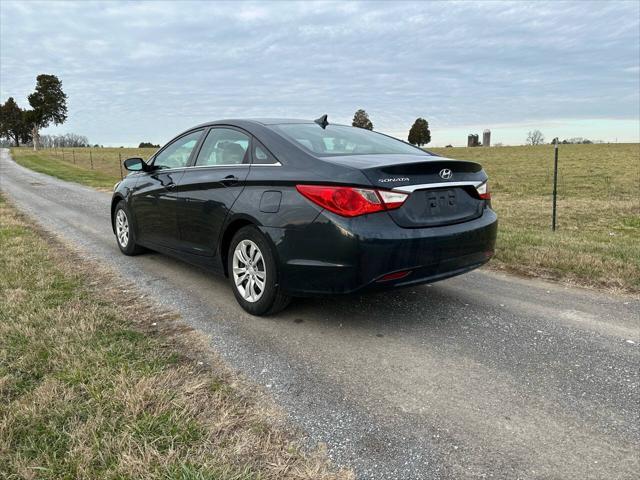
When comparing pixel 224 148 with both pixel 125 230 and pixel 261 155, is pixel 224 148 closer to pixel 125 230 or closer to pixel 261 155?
pixel 261 155

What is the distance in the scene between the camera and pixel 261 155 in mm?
3920

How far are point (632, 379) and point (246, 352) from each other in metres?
2.30

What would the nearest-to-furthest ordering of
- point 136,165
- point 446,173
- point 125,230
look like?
point 446,173
point 136,165
point 125,230

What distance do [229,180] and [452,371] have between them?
2226mm

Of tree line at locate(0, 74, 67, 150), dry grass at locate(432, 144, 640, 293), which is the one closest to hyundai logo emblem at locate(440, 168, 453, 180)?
dry grass at locate(432, 144, 640, 293)

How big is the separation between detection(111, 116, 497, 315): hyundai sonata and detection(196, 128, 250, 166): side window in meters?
0.01

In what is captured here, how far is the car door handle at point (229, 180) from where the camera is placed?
3.99 metres

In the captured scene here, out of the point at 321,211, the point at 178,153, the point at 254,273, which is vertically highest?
the point at 178,153

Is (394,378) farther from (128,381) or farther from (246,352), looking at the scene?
(128,381)

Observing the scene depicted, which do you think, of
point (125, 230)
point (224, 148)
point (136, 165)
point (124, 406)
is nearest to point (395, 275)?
point (124, 406)

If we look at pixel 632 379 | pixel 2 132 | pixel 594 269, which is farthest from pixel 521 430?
pixel 2 132

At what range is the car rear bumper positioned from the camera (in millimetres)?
3205

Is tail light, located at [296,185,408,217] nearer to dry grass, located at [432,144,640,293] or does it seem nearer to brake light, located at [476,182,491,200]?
brake light, located at [476,182,491,200]

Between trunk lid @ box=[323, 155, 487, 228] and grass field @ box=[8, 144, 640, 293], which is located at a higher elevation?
trunk lid @ box=[323, 155, 487, 228]
